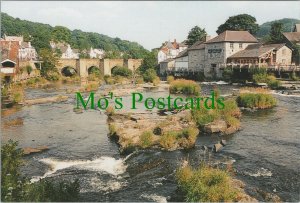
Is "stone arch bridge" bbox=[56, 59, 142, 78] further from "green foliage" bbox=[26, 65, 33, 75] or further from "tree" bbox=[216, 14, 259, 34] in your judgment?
"tree" bbox=[216, 14, 259, 34]

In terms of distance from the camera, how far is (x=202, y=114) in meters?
25.1

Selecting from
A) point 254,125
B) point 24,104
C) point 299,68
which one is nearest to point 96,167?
point 254,125

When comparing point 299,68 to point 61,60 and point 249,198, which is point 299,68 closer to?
point 249,198

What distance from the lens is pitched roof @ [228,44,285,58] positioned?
5981 centimetres

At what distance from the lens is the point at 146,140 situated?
2027 centimetres

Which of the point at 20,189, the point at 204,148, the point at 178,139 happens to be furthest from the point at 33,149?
the point at 20,189

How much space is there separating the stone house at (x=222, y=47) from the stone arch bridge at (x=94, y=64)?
80.6 ft

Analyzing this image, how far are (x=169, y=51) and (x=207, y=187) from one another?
93.4 m

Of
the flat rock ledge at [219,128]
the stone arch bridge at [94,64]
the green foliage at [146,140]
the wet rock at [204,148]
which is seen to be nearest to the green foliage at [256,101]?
the flat rock ledge at [219,128]

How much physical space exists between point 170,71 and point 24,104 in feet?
154

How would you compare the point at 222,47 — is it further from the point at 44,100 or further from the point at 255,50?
the point at 44,100

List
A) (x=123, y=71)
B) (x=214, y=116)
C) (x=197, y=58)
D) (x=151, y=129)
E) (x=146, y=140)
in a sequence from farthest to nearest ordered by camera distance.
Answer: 1. (x=123, y=71)
2. (x=197, y=58)
3. (x=214, y=116)
4. (x=151, y=129)
5. (x=146, y=140)

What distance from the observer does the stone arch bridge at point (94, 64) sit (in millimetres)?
86294

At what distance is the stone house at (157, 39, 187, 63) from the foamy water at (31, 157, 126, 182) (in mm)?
82042
